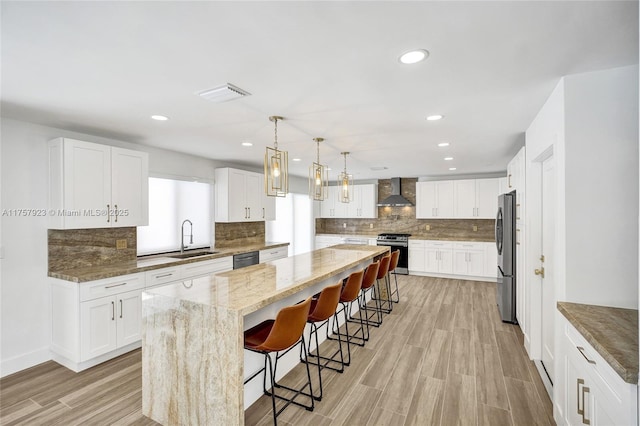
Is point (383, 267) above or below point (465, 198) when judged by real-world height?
below

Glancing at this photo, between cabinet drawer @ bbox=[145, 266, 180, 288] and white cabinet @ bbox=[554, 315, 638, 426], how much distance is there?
147 inches

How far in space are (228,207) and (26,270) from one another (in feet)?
8.27

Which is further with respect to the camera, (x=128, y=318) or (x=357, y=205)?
(x=357, y=205)

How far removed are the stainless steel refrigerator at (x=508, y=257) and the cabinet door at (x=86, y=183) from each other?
4.75 meters

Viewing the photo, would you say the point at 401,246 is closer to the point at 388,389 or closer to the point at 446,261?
the point at 446,261

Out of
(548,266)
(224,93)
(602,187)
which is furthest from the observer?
(548,266)

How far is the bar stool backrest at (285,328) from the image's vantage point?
1933 millimetres

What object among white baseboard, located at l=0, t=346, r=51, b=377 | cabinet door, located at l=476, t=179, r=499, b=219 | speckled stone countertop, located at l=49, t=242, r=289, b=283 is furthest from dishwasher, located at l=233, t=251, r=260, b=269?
cabinet door, located at l=476, t=179, r=499, b=219

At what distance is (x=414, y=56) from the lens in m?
1.75

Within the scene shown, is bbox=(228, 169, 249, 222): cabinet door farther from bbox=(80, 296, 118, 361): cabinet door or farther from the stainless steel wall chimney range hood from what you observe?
the stainless steel wall chimney range hood

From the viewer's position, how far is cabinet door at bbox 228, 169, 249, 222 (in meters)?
5.07

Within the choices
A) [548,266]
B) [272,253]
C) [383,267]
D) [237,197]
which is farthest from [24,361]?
[548,266]

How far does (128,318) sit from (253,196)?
2826mm

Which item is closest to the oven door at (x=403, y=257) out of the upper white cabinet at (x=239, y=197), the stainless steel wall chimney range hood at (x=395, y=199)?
the stainless steel wall chimney range hood at (x=395, y=199)
